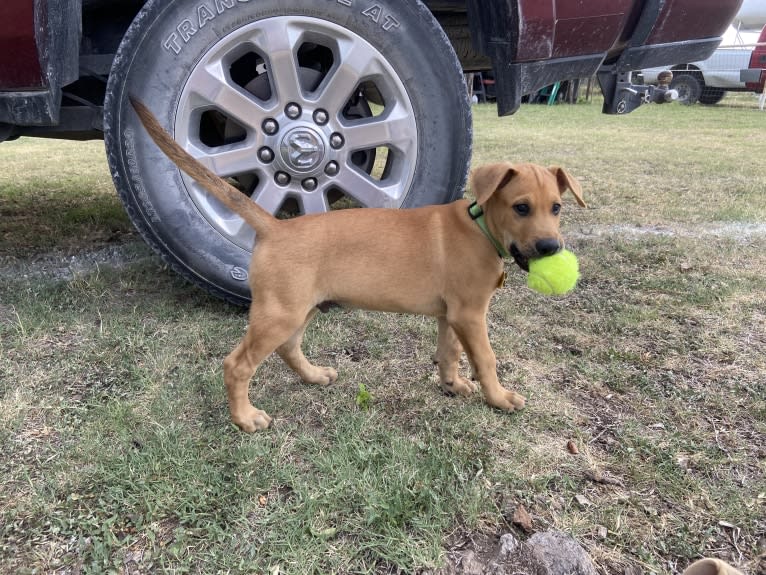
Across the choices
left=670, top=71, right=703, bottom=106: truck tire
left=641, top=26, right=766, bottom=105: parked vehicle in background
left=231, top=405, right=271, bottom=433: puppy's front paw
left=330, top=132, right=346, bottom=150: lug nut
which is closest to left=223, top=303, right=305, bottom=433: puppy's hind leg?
left=231, top=405, right=271, bottom=433: puppy's front paw

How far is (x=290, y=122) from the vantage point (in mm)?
2967

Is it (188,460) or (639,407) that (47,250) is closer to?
(188,460)

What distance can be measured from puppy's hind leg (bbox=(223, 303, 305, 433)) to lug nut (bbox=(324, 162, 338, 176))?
112cm

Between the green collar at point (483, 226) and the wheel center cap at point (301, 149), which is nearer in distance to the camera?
the green collar at point (483, 226)

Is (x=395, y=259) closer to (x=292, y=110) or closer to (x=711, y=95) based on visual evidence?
(x=292, y=110)

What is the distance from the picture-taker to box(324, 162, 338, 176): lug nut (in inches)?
122

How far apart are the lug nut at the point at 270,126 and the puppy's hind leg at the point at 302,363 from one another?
1048 mm

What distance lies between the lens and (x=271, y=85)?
9.66ft

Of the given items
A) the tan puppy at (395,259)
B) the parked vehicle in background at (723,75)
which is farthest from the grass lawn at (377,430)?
the parked vehicle in background at (723,75)

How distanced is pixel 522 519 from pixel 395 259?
1.13 metres

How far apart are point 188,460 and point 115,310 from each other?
1.52 metres

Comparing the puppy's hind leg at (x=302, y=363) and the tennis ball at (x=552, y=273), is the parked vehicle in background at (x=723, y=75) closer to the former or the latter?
the tennis ball at (x=552, y=273)

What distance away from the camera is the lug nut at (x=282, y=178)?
306 centimetres

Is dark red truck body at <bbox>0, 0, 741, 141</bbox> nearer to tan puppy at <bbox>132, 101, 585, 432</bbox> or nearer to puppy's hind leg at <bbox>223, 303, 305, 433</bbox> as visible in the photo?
tan puppy at <bbox>132, 101, 585, 432</bbox>
